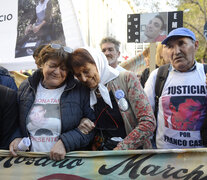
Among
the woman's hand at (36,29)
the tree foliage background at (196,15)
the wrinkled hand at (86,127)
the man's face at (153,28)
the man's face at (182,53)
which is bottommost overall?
the wrinkled hand at (86,127)

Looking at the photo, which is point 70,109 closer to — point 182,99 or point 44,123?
point 44,123

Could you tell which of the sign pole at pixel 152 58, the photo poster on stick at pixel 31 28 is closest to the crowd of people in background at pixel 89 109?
the photo poster on stick at pixel 31 28

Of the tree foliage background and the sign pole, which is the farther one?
the tree foliage background

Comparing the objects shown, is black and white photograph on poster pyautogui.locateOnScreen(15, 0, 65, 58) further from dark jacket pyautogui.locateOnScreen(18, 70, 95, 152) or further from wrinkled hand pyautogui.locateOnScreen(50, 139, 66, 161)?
wrinkled hand pyautogui.locateOnScreen(50, 139, 66, 161)

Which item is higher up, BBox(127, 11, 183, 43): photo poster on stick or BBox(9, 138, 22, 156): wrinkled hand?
BBox(127, 11, 183, 43): photo poster on stick

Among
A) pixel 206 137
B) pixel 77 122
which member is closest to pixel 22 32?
pixel 77 122

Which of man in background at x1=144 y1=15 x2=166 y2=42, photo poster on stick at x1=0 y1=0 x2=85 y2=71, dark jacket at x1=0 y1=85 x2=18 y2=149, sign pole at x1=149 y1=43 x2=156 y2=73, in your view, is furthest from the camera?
man in background at x1=144 y1=15 x2=166 y2=42

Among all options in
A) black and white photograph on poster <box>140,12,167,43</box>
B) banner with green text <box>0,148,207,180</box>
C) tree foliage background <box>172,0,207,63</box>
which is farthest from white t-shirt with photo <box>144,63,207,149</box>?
tree foliage background <box>172,0,207,63</box>

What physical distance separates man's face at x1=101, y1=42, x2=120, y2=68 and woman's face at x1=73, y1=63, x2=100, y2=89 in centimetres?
171

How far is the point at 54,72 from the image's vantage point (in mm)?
2096

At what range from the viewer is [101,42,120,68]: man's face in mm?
3789

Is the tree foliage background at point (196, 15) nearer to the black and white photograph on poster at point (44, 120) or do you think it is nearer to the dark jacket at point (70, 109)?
the dark jacket at point (70, 109)

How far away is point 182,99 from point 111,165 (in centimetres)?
87

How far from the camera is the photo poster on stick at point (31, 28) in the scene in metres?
3.47
